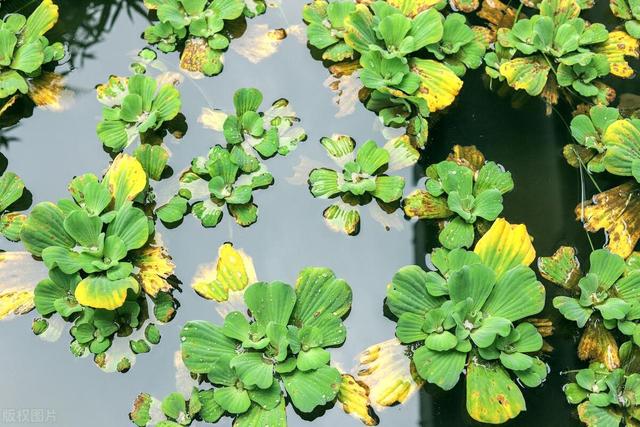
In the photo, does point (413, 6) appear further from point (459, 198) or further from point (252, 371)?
point (252, 371)

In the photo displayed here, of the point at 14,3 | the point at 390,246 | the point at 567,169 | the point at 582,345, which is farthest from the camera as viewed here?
the point at 14,3

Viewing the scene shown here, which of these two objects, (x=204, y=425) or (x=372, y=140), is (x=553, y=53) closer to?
(x=372, y=140)

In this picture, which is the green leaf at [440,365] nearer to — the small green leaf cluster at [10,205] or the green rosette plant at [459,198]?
the green rosette plant at [459,198]

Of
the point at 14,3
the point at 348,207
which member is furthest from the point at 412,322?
the point at 14,3

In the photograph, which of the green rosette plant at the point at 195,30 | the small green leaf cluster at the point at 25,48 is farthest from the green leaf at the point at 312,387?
the small green leaf cluster at the point at 25,48

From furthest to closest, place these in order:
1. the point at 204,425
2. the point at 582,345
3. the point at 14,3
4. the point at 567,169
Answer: the point at 14,3
the point at 567,169
the point at 582,345
the point at 204,425

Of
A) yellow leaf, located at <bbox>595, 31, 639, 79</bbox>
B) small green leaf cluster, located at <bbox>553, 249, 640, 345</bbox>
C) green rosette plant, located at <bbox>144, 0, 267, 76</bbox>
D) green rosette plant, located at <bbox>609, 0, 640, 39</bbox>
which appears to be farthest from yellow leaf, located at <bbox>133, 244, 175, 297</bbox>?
green rosette plant, located at <bbox>609, 0, 640, 39</bbox>

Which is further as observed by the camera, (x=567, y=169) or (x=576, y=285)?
(x=567, y=169)

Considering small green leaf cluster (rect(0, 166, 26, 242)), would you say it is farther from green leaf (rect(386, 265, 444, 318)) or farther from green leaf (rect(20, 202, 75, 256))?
green leaf (rect(386, 265, 444, 318))

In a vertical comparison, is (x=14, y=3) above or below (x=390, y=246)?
above
